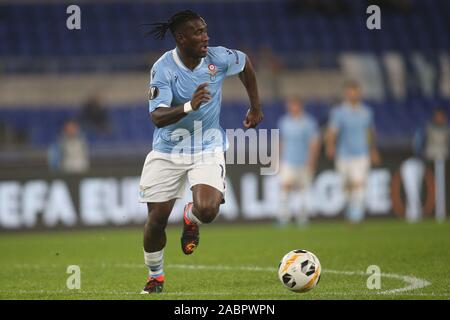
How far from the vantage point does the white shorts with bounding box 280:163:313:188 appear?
18.0m

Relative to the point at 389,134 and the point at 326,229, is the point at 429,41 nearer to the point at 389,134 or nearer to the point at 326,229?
the point at 389,134

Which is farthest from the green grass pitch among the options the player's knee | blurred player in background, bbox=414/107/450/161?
blurred player in background, bbox=414/107/450/161

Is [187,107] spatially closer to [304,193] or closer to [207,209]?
[207,209]

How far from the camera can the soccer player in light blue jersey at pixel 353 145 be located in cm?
1686

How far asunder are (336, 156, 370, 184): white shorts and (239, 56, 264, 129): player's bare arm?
7.90m

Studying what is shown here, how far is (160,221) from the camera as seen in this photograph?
8.49m

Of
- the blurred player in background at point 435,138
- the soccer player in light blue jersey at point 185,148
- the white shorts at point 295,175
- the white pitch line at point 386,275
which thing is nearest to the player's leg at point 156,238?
the soccer player in light blue jersey at point 185,148

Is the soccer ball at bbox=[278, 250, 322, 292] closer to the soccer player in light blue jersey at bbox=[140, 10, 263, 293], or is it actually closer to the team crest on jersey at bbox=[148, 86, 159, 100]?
the soccer player in light blue jersey at bbox=[140, 10, 263, 293]

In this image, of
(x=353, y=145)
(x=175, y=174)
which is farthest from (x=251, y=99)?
(x=353, y=145)

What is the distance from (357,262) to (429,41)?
55.2 ft

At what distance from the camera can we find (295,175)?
18.1 meters

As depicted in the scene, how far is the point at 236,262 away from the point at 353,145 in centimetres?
632

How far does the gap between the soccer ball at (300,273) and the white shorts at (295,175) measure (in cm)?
973
